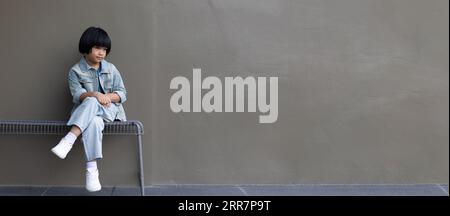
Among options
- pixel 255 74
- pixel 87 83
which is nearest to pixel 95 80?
pixel 87 83

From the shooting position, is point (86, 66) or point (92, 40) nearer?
point (92, 40)

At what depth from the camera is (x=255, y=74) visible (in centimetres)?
466

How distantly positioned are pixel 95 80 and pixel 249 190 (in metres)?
1.49

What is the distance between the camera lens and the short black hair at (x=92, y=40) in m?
4.22

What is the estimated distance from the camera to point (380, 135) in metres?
4.75

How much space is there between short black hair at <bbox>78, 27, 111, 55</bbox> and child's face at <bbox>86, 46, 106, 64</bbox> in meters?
0.03

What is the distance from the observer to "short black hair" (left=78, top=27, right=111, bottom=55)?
13.8 feet

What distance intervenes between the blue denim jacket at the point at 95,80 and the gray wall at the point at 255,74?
0.18m

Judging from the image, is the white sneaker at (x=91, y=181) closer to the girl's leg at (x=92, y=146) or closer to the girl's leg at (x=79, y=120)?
the girl's leg at (x=92, y=146)
